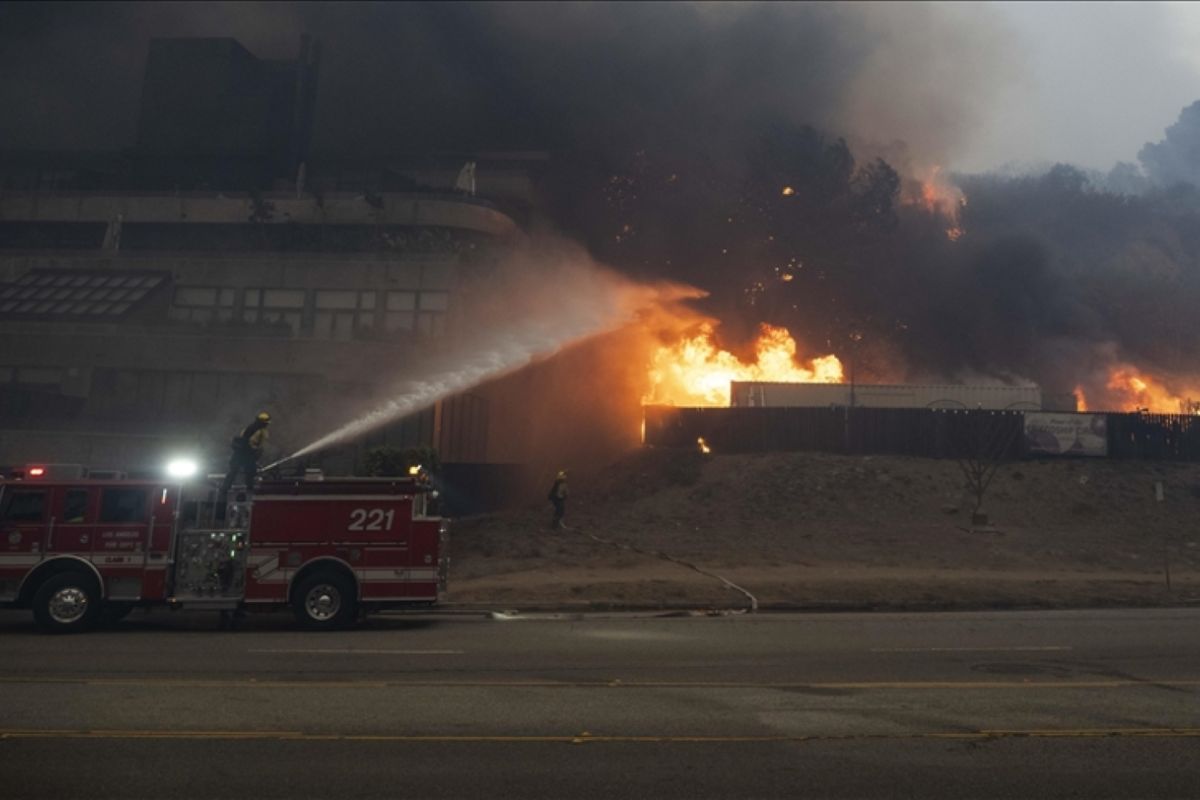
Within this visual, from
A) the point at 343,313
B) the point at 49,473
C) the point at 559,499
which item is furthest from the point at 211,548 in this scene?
the point at 343,313

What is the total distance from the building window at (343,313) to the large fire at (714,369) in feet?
47.5

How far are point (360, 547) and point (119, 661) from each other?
4.23 m

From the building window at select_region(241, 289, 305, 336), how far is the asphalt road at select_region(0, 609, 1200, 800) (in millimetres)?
31753

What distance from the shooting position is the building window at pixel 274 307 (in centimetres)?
4428

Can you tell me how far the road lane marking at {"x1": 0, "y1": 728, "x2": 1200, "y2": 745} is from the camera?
7.50m

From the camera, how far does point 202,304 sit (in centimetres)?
4578

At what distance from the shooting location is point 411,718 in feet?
27.1

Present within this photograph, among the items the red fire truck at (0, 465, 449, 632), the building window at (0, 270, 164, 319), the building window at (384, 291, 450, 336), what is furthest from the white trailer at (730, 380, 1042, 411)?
the building window at (0, 270, 164, 319)

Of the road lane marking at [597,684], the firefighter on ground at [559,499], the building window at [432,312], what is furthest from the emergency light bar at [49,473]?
the building window at [432,312]

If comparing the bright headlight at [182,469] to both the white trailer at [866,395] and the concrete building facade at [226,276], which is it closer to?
the concrete building facade at [226,276]

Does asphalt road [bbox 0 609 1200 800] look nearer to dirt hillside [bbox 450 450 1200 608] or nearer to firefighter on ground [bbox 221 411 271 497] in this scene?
firefighter on ground [bbox 221 411 271 497]

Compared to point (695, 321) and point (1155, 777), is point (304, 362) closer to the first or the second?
point (695, 321)

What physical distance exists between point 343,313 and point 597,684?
37016mm

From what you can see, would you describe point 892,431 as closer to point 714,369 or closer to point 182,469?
point 714,369
